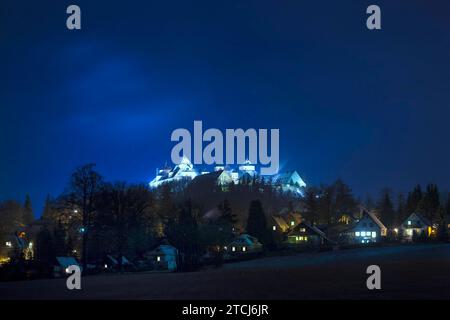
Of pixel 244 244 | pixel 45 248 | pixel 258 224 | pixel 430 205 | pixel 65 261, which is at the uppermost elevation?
pixel 430 205

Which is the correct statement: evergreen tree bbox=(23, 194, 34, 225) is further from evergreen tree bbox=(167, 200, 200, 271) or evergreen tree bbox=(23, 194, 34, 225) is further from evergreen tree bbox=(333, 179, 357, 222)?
evergreen tree bbox=(167, 200, 200, 271)

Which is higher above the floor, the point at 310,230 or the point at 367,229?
the point at 367,229

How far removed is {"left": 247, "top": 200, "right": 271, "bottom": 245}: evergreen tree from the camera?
3620 inches

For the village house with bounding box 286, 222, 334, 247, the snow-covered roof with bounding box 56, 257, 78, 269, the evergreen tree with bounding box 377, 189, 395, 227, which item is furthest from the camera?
the evergreen tree with bounding box 377, 189, 395, 227

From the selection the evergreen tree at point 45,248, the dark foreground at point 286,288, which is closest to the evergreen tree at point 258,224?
the evergreen tree at point 45,248

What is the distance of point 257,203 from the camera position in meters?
93.1

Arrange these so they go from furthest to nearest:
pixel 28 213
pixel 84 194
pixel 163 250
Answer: pixel 28 213
pixel 163 250
pixel 84 194

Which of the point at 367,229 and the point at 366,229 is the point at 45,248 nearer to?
the point at 366,229

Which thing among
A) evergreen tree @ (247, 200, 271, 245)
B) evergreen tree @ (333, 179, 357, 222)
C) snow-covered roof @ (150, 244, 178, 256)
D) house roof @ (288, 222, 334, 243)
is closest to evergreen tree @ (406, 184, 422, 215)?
evergreen tree @ (333, 179, 357, 222)

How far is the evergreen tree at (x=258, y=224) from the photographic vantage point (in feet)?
302

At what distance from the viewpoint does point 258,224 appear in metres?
93.5

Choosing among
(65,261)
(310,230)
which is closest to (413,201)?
(310,230)

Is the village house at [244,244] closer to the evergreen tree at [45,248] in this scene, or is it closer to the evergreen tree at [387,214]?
the evergreen tree at [45,248]
